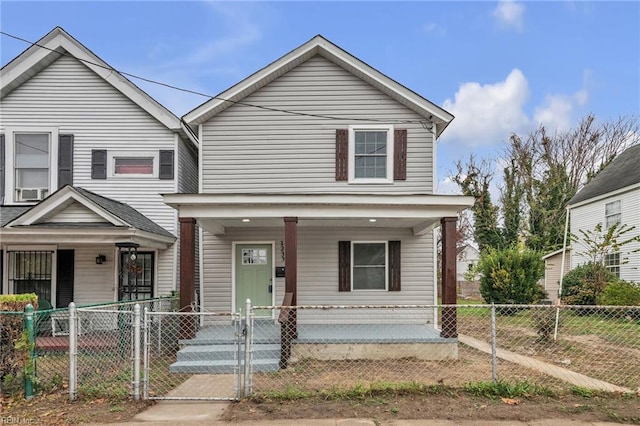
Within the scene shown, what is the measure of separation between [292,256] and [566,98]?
30717 mm

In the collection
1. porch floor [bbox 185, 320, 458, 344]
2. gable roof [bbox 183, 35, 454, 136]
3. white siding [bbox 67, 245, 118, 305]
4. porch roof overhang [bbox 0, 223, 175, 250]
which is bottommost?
porch floor [bbox 185, 320, 458, 344]

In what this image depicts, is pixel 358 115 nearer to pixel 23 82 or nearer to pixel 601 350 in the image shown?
pixel 601 350

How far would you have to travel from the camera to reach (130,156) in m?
11.1

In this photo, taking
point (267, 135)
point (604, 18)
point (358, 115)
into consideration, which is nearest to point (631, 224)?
point (604, 18)

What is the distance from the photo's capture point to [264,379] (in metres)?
6.93

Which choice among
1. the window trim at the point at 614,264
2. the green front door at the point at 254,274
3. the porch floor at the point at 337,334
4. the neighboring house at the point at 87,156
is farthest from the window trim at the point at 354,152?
the window trim at the point at 614,264

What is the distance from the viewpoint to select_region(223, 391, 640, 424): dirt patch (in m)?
5.10

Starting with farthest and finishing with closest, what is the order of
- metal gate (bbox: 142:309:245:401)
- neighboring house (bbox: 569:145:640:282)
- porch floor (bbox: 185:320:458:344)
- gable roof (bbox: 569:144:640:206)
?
gable roof (bbox: 569:144:640:206) → neighboring house (bbox: 569:145:640:282) → porch floor (bbox: 185:320:458:344) → metal gate (bbox: 142:309:245:401)

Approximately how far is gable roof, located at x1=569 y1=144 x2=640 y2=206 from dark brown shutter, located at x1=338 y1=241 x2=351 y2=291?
36.9ft

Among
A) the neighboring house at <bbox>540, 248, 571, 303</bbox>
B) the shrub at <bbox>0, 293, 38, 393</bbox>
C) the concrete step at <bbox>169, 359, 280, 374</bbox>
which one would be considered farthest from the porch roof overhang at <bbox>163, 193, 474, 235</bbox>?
the neighboring house at <bbox>540, 248, 571, 303</bbox>

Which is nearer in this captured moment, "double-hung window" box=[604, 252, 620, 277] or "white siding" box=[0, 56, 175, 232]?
"white siding" box=[0, 56, 175, 232]

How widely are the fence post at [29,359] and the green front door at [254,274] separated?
4.99 m

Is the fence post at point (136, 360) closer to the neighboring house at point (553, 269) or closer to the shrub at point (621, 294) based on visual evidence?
the shrub at point (621, 294)

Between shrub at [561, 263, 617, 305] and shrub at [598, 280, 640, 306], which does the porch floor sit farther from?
shrub at [561, 263, 617, 305]
